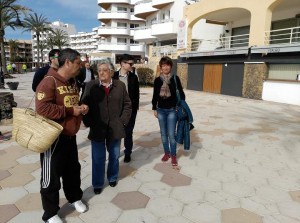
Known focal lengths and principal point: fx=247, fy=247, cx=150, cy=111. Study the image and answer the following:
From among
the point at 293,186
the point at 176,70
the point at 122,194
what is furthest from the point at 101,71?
the point at 176,70

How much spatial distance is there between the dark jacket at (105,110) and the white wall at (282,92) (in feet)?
40.1

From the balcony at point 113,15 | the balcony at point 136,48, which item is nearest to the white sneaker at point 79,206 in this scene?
the balcony at point 136,48

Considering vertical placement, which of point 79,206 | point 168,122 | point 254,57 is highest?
Answer: point 254,57

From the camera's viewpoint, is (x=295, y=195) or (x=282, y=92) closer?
(x=295, y=195)

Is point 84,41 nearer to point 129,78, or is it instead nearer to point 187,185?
point 129,78

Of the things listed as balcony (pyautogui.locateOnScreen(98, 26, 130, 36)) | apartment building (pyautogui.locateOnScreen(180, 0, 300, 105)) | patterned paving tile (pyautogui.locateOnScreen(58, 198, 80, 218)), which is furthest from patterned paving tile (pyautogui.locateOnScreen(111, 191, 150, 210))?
balcony (pyautogui.locateOnScreen(98, 26, 130, 36))

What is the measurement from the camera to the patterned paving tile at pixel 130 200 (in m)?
3.07

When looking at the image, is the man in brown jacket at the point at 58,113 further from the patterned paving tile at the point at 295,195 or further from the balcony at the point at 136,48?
the balcony at the point at 136,48

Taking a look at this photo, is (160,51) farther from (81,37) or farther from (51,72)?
(81,37)

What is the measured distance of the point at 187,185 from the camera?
3.66 metres

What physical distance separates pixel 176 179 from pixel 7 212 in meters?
2.29

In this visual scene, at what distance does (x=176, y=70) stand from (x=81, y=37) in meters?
88.5

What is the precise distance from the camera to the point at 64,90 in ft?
8.14

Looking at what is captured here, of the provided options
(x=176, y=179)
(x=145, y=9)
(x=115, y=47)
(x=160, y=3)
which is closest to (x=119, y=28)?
(x=115, y=47)
